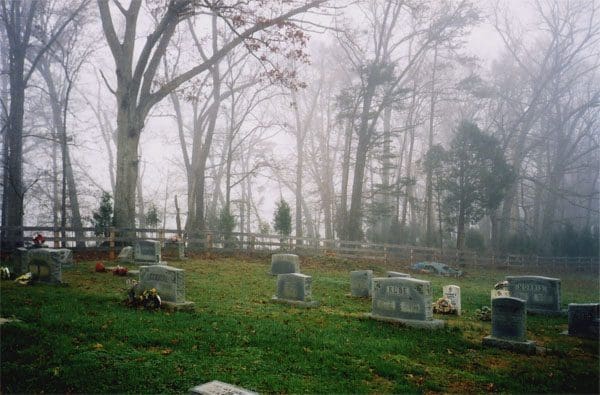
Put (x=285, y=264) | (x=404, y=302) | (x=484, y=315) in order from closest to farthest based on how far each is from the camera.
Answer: (x=404, y=302) → (x=484, y=315) → (x=285, y=264)

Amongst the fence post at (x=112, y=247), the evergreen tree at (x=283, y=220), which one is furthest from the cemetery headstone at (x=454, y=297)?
the evergreen tree at (x=283, y=220)

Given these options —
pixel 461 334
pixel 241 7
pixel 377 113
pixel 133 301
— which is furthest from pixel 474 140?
pixel 133 301

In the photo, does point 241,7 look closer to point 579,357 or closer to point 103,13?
point 103,13

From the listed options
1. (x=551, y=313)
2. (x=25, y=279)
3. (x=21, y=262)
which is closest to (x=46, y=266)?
(x=25, y=279)

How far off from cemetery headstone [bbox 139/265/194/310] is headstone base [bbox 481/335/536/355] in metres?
5.69

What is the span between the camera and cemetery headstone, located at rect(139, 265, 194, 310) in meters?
8.45

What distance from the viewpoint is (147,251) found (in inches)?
570

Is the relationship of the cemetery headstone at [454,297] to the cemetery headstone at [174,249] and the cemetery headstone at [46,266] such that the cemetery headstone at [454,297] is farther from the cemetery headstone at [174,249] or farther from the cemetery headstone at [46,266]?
the cemetery headstone at [174,249]

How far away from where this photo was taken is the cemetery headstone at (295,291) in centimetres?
981

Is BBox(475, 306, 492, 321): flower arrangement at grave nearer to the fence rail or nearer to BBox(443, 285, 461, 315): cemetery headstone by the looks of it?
BBox(443, 285, 461, 315): cemetery headstone

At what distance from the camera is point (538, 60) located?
106 feet

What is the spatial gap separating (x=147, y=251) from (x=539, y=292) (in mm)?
12197

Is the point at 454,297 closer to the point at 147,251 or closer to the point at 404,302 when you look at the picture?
the point at 404,302

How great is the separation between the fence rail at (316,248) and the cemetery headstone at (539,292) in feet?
37.3
